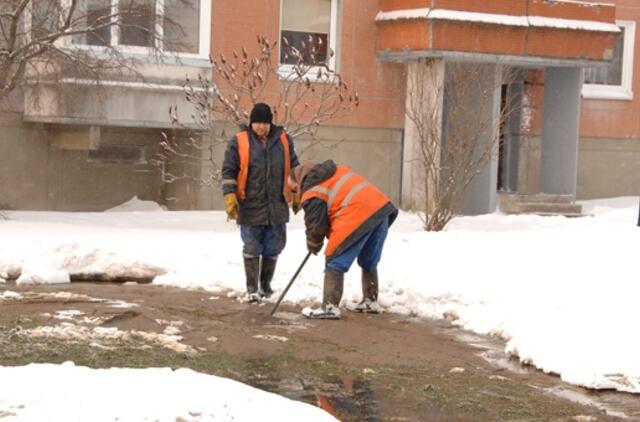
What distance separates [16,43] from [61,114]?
223cm

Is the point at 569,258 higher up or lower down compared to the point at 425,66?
lower down

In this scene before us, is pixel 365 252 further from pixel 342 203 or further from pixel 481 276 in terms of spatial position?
pixel 481 276

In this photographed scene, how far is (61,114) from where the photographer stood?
1858cm

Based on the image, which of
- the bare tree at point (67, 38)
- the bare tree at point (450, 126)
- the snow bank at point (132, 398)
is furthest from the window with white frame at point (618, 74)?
the snow bank at point (132, 398)

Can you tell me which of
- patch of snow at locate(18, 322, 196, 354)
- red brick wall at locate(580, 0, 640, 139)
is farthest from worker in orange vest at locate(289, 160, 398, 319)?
red brick wall at locate(580, 0, 640, 139)

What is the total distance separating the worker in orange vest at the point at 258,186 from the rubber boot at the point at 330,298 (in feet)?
2.90

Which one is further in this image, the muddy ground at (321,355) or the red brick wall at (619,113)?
the red brick wall at (619,113)

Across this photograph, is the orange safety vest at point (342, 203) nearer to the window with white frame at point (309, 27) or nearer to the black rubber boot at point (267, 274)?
the black rubber boot at point (267, 274)

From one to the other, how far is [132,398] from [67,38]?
1354cm

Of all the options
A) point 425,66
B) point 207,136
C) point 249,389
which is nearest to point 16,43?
point 207,136

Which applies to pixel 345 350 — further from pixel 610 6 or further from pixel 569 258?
pixel 610 6

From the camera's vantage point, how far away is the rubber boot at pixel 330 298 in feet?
33.0

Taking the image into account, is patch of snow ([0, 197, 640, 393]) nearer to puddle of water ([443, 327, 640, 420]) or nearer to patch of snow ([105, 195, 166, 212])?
puddle of water ([443, 327, 640, 420])

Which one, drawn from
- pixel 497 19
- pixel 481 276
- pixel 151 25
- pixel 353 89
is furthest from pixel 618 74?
pixel 481 276
